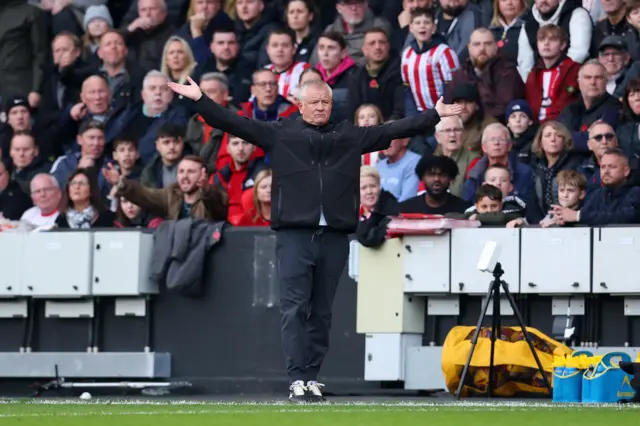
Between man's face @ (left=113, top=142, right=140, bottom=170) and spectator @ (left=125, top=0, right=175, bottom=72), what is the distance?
2324 mm

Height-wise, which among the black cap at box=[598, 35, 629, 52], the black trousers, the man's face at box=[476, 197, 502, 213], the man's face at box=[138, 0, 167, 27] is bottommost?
the black trousers

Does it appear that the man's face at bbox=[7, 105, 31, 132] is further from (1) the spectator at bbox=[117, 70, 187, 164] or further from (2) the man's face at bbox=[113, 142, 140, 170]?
(2) the man's face at bbox=[113, 142, 140, 170]

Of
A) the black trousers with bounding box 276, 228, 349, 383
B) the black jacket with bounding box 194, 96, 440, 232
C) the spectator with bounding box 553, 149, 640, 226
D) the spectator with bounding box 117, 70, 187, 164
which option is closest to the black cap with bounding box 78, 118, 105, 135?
the spectator with bounding box 117, 70, 187, 164

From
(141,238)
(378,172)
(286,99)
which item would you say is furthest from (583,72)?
(141,238)

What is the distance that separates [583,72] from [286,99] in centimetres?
363

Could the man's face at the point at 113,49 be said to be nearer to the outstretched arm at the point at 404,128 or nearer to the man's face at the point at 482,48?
the man's face at the point at 482,48

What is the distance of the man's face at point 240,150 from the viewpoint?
18.6 meters

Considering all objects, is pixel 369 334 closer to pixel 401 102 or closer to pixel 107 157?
pixel 401 102

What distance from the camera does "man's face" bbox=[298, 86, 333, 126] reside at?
13125 mm

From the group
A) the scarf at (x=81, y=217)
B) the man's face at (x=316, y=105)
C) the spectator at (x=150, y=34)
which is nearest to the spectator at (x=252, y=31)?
the spectator at (x=150, y=34)

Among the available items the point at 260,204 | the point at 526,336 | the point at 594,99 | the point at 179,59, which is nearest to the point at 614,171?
the point at 594,99

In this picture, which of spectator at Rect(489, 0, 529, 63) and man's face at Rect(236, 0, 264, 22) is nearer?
spectator at Rect(489, 0, 529, 63)

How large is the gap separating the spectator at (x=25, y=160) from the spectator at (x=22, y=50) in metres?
1.84

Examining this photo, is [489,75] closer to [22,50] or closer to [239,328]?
[239,328]
